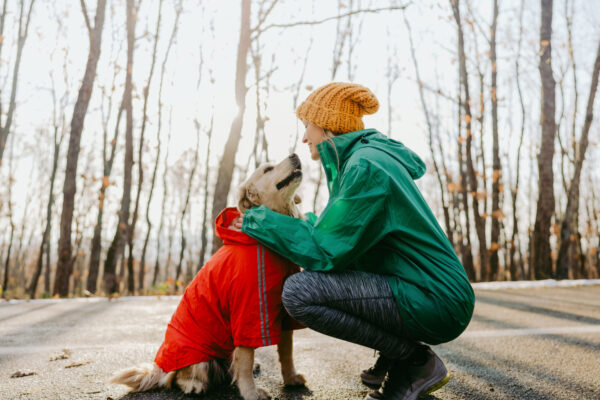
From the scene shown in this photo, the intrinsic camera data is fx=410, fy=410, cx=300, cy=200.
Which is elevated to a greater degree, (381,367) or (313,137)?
(313,137)

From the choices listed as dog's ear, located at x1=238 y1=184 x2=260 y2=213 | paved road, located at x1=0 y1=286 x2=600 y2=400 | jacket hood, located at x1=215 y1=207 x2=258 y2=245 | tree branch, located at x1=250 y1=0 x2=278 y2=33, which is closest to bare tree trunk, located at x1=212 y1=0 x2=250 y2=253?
tree branch, located at x1=250 y1=0 x2=278 y2=33

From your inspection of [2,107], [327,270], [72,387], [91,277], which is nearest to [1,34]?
[2,107]

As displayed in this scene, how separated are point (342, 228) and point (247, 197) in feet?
3.13

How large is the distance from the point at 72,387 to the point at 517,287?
7651 mm

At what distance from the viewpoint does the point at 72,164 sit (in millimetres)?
9789

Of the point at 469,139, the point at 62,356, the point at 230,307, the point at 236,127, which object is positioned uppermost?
the point at 469,139

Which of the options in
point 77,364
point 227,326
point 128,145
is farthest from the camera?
point 128,145

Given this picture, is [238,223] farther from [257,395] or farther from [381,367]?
[381,367]

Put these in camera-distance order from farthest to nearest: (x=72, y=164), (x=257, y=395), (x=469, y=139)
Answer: (x=469, y=139), (x=72, y=164), (x=257, y=395)

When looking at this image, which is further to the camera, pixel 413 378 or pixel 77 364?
pixel 77 364

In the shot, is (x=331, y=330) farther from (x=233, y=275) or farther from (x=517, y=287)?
(x=517, y=287)

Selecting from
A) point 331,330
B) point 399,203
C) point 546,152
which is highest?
point 546,152

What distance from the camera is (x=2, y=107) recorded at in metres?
16.3

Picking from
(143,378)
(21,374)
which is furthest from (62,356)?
(143,378)
